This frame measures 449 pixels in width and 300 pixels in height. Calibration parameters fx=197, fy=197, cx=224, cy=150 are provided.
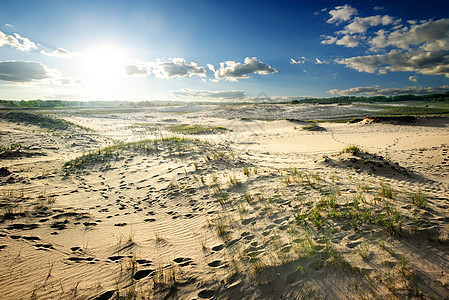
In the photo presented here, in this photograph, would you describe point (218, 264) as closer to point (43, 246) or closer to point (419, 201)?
point (43, 246)

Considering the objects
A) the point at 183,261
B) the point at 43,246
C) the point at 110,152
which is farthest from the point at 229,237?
the point at 110,152

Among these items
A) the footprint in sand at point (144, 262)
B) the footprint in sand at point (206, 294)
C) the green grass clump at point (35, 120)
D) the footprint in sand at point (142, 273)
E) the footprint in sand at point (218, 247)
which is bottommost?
the footprint in sand at point (144, 262)

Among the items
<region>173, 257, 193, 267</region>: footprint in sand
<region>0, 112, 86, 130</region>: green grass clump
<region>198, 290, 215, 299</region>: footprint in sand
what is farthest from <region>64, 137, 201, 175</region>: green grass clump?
<region>0, 112, 86, 130</region>: green grass clump

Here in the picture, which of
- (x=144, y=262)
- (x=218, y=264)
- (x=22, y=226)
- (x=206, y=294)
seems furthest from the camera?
(x=22, y=226)

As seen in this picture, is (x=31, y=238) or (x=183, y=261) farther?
(x=31, y=238)

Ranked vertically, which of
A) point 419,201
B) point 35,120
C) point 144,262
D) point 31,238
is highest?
point 35,120

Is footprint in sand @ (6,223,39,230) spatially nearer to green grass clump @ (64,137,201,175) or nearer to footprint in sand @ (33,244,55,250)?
footprint in sand @ (33,244,55,250)

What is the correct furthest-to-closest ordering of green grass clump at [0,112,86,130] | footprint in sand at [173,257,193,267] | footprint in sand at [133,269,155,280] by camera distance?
green grass clump at [0,112,86,130], footprint in sand at [173,257,193,267], footprint in sand at [133,269,155,280]

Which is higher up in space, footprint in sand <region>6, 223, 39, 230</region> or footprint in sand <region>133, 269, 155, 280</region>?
footprint in sand <region>6, 223, 39, 230</region>

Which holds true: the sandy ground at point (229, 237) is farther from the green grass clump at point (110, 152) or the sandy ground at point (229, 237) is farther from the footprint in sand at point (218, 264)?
the green grass clump at point (110, 152)

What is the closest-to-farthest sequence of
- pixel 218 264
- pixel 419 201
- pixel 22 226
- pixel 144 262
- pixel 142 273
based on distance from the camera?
1. pixel 142 273
2. pixel 218 264
3. pixel 144 262
4. pixel 419 201
5. pixel 22 226

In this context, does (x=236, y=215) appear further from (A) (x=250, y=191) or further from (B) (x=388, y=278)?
(B) (x=388, y=278)

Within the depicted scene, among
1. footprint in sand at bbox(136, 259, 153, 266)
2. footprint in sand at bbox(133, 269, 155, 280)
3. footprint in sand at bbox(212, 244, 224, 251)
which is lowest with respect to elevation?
footprint in sand at bbox(136, 259, 153, 266)

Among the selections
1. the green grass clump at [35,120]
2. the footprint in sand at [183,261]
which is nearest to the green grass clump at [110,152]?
the footprint in sand at [183,261]
